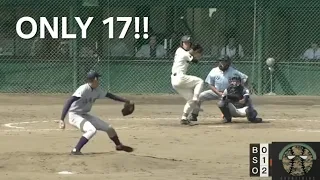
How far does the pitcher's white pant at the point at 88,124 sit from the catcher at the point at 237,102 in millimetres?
4960

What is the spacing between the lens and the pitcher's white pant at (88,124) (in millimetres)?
12766

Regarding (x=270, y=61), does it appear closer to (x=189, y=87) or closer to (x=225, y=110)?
(x=225, y=110)

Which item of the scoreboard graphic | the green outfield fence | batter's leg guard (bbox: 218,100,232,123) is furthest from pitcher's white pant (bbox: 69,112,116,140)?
the green outfield fence

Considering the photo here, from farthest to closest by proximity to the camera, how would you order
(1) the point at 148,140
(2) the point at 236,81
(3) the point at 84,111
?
(2) the point at 236,81, (1) the point at 148,140, (3) the point at 84,111

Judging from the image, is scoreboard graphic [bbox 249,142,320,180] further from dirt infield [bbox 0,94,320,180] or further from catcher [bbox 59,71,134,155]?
catcher [bbox 59,71,134,155]

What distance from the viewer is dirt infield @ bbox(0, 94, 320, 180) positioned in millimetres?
11383

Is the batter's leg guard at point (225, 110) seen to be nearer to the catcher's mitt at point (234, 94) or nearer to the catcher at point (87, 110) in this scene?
the catcher's mitt at point (234, 94)

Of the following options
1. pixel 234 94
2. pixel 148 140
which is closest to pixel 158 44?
pixel 234 94

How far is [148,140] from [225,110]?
3.11m

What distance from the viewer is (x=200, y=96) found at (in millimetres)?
17844

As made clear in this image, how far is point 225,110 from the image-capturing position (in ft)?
57.9

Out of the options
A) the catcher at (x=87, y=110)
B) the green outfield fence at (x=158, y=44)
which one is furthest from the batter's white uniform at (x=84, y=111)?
the green outfield fence at (x=158, y=44)

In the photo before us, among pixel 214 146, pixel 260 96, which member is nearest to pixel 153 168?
pixel 214 146

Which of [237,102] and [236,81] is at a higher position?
[236,81]
